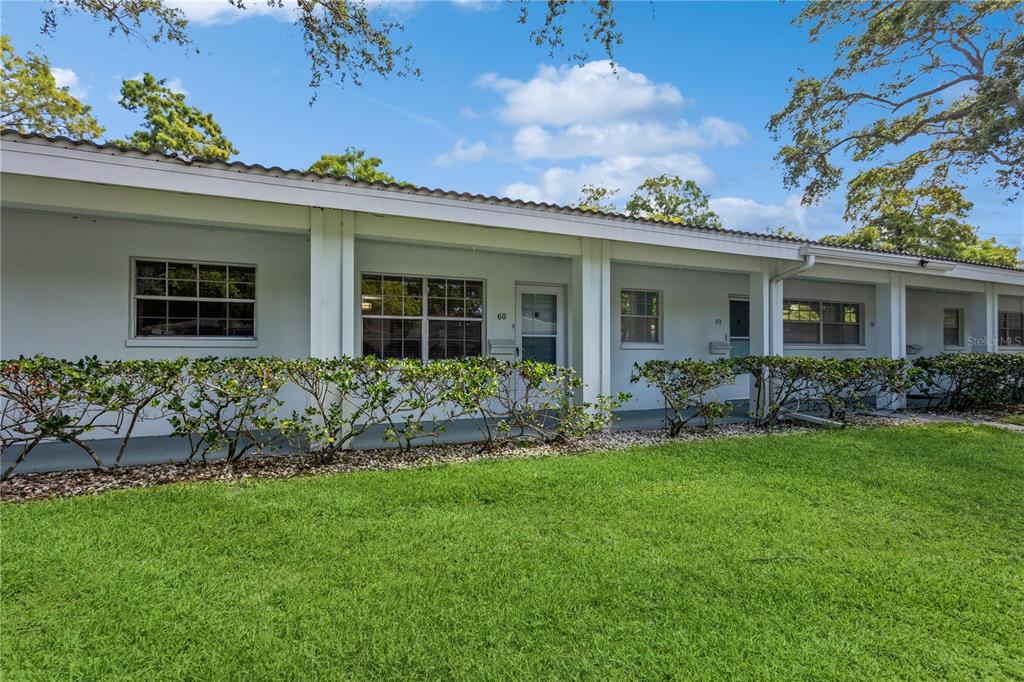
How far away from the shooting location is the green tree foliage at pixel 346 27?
6176mm

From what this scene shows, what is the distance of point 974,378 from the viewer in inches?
376

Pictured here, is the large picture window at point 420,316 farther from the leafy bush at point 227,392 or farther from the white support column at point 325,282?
the leafy bush at point 227,392

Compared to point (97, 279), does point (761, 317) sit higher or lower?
lower

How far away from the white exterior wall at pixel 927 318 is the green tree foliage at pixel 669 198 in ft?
51.3

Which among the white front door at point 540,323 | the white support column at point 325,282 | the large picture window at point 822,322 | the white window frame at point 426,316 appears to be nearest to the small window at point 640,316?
the white front door at point 540,323

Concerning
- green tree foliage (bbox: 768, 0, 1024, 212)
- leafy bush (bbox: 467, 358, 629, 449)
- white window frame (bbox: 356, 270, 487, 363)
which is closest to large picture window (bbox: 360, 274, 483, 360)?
white window frame (bbox: 356, 270, 487, 363)

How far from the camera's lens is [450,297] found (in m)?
8.52

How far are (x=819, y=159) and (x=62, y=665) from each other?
64.3 ft

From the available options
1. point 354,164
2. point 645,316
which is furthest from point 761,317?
point 354,164

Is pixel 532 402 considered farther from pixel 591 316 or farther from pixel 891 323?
pixel 891 323

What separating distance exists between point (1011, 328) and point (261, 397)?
19029 millimetres

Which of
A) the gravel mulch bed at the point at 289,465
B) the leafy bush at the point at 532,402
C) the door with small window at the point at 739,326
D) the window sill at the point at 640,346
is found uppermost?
the door with small window at the point at 739,326

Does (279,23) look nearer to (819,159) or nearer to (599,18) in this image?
(599,18)

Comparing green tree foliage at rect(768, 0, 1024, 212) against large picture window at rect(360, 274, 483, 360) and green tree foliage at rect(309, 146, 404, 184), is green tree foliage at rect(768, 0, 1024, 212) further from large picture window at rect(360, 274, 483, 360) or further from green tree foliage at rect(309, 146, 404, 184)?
green tree foliage at rect(309, 146, 404, 184)
